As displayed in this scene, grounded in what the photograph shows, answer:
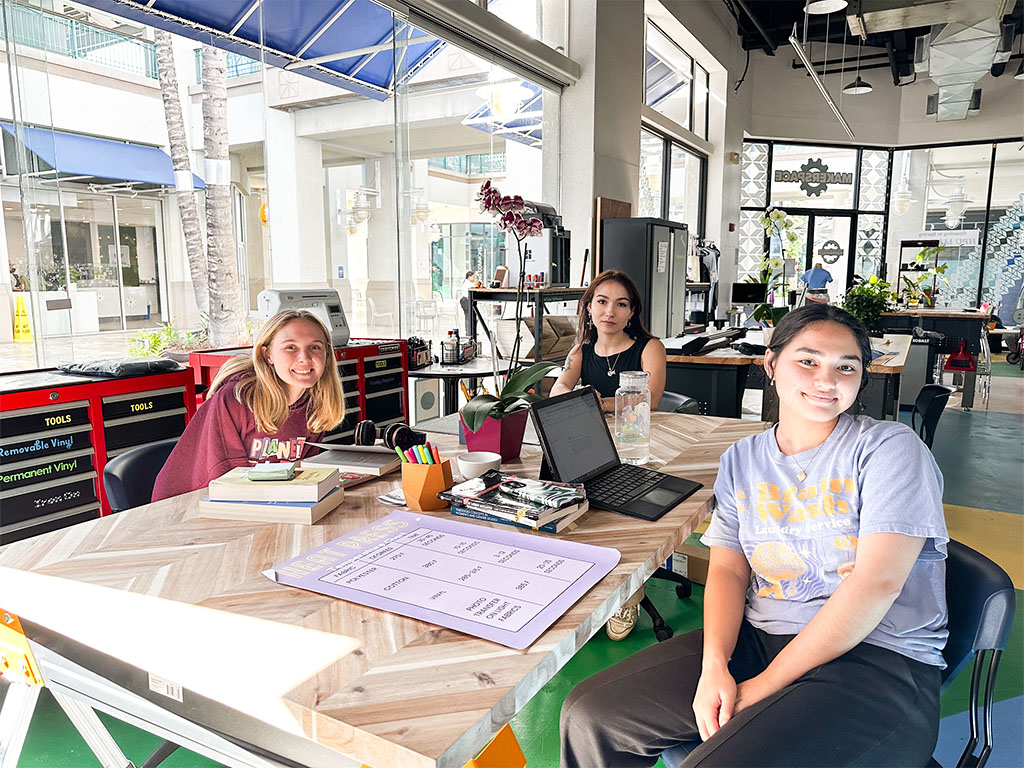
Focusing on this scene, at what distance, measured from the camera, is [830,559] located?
1.44 meters

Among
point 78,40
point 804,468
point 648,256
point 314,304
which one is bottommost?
point 804,468

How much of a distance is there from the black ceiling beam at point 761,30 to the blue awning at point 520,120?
4.47m

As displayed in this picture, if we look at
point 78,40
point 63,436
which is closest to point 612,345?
point 63,436

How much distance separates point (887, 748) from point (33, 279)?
3924mm

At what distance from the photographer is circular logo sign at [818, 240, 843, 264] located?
Result: 13.3 meters

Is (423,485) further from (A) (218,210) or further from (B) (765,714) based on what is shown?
(A) (218,210)

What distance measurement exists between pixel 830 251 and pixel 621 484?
13.2 metres

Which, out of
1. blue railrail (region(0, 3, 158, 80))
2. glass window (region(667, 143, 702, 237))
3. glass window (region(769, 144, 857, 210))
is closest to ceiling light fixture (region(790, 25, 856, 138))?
glass window (region(769, 144, 857, 210))

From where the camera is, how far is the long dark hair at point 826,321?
156 cm

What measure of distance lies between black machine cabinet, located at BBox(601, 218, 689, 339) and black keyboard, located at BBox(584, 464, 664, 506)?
517cm

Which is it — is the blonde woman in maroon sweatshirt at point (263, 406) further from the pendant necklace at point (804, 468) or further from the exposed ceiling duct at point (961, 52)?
the exposed ceiling duct at point (961, 52)

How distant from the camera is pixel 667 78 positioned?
9.80 metres

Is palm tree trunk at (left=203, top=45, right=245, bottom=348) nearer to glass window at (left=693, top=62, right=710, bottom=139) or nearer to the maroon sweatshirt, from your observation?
the maroon sweatshirt

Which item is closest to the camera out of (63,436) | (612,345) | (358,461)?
(358,461)
